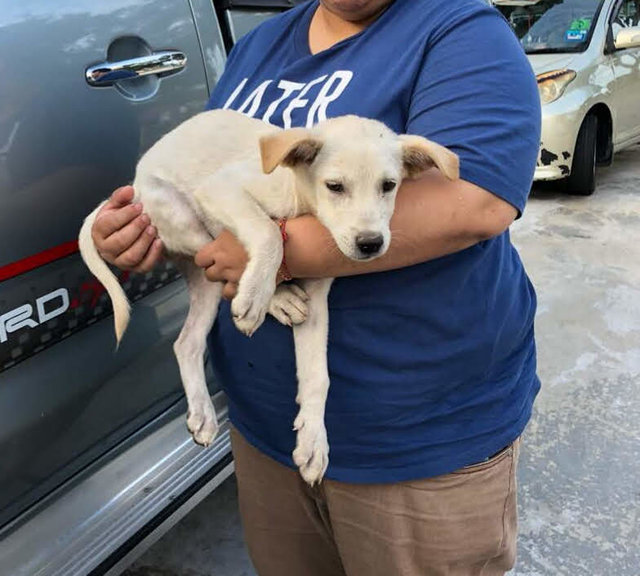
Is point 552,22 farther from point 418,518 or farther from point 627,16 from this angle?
point 418,518

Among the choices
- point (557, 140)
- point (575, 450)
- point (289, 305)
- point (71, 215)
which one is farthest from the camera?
point (557, 140)

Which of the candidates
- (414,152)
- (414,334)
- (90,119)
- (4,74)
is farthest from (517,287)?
(4,74)

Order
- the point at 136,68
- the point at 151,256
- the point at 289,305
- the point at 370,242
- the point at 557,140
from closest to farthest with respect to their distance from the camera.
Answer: the point at 370,242, the point at 289,305, the point at 151,256, the point at 136,68, the point at 557,140

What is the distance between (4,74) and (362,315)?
100cm

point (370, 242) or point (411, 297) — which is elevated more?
point (370, 242)

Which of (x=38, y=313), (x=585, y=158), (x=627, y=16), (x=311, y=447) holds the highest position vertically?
(x=38, y=313)

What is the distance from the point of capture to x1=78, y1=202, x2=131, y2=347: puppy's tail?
179cm

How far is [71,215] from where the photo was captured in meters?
1.88

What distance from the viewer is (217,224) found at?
1738 mm

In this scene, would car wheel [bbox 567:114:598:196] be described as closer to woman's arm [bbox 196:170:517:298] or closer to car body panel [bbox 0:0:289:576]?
car body panel [bbox 0:0:289:576]

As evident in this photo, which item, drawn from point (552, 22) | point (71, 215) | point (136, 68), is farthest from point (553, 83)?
point (71, 215)

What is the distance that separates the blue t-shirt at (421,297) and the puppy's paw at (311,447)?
0.16 feet

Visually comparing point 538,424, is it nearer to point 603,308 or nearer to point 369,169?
point 603,308

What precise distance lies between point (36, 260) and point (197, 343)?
0.46 metres
